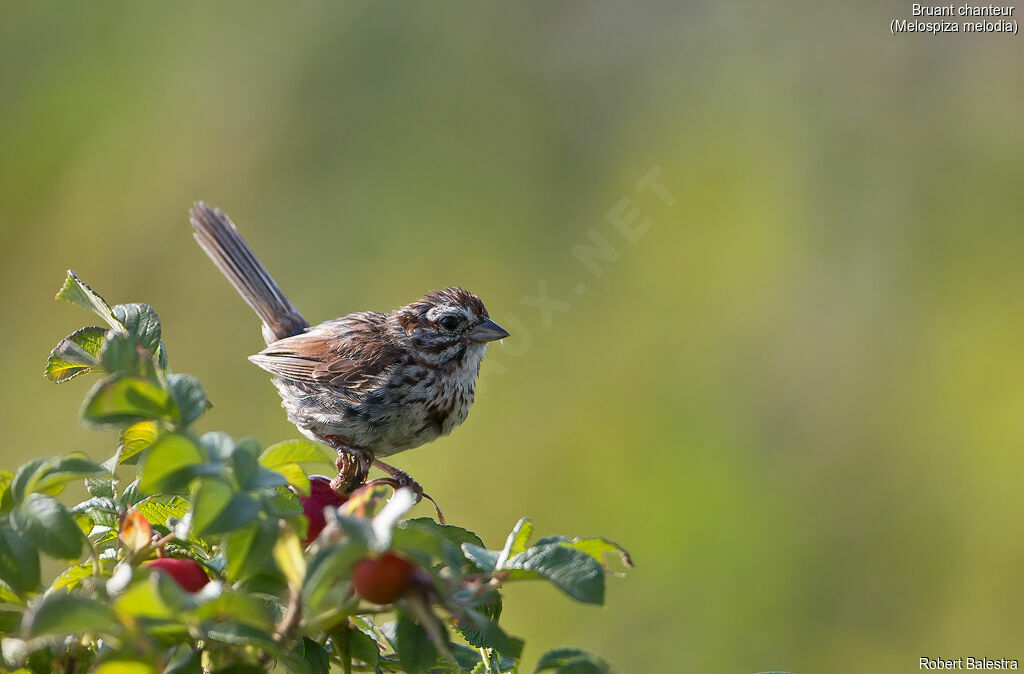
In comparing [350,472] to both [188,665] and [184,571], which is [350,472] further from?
[188,665]

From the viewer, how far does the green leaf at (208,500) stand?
1.07 metres

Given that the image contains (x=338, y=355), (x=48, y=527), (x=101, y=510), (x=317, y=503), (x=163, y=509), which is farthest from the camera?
(x=338, y=355)

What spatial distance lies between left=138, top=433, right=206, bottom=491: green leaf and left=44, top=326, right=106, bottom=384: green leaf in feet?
0.81

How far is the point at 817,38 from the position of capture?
20.5ft

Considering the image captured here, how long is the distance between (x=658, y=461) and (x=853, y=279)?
1.51 metres

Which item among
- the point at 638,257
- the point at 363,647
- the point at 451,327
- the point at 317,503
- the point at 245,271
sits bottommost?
the point at 363,647

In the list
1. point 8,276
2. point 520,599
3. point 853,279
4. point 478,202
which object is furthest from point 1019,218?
point 8,276

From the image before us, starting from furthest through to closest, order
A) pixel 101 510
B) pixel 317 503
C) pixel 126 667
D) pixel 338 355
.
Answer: pixel 338 355, pixel 317 503, pixel 101 510, pixel 126 667

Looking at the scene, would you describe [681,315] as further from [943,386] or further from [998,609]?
[998,609]

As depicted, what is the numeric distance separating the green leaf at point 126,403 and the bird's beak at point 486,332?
8.95 ft

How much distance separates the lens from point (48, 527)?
1.17m

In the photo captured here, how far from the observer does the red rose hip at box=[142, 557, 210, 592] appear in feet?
4.35

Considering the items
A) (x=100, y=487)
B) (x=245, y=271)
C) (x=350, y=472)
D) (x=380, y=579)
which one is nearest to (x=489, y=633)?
(x=380, y=579)

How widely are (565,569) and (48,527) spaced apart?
1.93 feet
